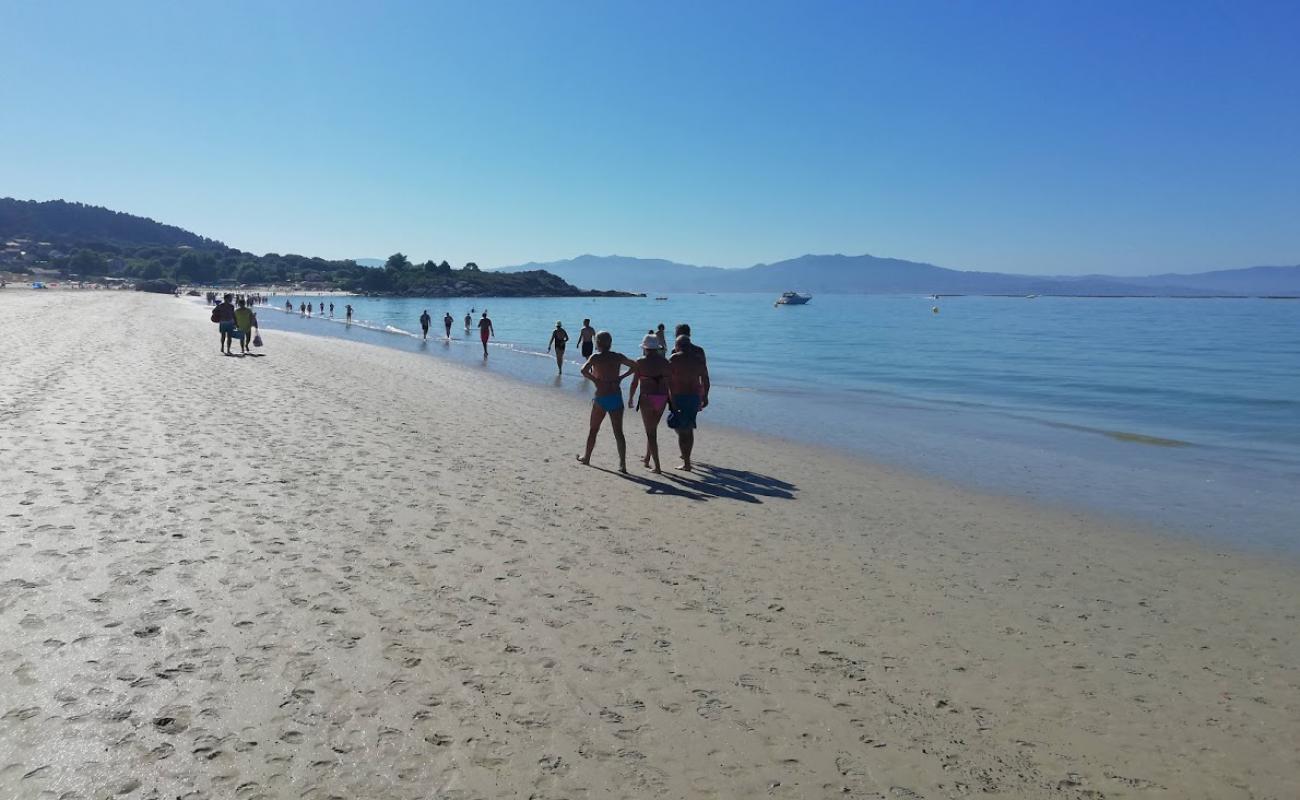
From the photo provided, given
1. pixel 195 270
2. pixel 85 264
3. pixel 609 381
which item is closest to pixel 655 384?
pixel 609 381

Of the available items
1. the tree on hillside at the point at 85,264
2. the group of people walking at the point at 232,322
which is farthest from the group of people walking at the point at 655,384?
the tree on hillside at the point at 85,264

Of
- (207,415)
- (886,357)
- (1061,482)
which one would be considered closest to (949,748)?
(1061,482)

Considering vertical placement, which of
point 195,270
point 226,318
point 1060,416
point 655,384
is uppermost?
point 195,270

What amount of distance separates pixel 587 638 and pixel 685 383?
531cm

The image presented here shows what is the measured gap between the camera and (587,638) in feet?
15.7

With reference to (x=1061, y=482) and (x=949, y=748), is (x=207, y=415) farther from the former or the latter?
(x=1061, y=482)

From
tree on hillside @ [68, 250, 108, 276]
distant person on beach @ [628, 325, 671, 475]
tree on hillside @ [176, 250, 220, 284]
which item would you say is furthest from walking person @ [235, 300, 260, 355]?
tree on hillside @ [176, 250, 220, 284]

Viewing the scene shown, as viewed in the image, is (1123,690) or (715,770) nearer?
(715,770)

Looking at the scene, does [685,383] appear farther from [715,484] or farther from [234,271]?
[234,271]

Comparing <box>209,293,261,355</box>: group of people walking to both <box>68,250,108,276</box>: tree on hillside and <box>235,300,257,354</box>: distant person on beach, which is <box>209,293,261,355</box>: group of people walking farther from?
<box>68,250,108,276</box>: tree on hillside

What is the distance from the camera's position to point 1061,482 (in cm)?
1095

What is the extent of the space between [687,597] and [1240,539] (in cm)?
681

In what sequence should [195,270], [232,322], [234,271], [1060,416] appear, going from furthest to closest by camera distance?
1. [234,271]
2. [195,270]
3. [232,322]
4. [1060,416]

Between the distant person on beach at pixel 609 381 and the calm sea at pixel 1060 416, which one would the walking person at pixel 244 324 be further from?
the distant person on beach at pixel 609 381
